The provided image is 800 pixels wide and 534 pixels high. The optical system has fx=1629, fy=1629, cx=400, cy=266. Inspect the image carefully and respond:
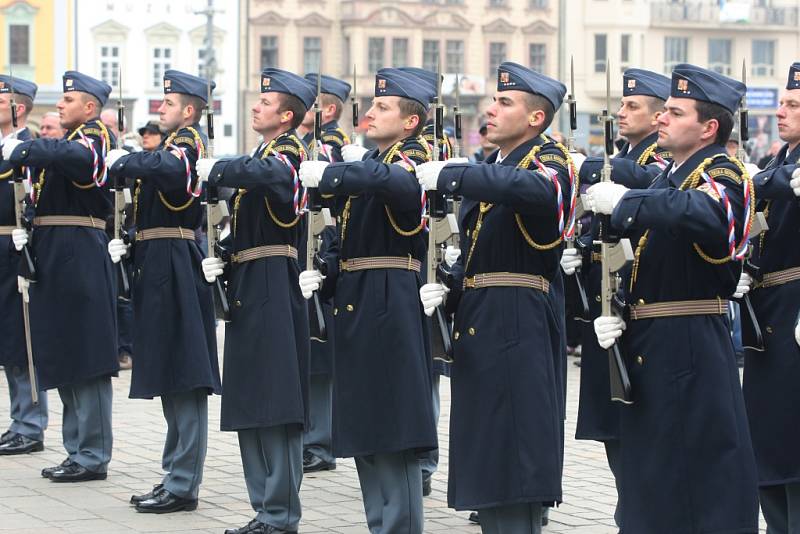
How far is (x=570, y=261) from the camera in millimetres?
8352

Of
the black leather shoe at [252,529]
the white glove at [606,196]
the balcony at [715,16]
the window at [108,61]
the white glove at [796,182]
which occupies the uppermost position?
the balcony at [715,16]

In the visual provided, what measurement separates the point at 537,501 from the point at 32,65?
55.3 meters

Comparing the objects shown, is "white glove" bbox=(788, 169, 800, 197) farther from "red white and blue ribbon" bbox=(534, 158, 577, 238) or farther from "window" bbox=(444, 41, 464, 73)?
"window" bbox=(444, 41, 464, 73)

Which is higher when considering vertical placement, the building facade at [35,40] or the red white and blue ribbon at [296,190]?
the building facade at [35,40]

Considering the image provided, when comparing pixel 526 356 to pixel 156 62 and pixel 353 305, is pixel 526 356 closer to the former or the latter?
pixel 353 305

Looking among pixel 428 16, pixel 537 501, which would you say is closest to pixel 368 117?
pixel 537 501

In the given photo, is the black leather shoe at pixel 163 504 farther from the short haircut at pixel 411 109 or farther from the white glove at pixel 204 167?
the short haircut at pixel 411 109

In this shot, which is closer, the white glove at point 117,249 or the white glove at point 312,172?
the white glove at point 312,172

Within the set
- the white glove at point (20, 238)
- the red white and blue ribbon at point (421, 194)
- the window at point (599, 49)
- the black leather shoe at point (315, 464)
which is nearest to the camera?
the red white and blue ribbon at point (421, 194)

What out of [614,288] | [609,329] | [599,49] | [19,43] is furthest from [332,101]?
[599,49]

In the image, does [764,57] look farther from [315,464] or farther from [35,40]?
[315,464]

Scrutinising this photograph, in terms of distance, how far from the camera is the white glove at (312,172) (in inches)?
292

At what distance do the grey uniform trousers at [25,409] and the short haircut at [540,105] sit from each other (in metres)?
4.68

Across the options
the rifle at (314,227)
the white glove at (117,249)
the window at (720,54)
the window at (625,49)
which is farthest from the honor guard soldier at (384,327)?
the window at (720,54)
